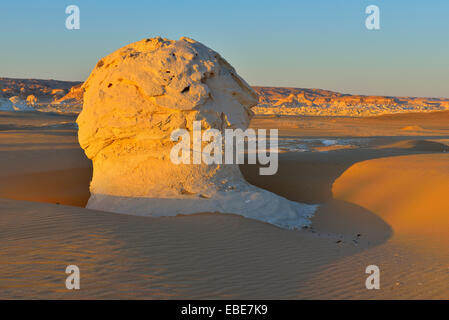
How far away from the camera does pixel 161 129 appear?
30.1 ft

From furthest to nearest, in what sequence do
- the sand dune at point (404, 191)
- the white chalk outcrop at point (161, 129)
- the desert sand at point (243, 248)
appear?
the white chalk outcrop at point (161, 129), the sand dune at point (404, 191), the desert sand at point (243, 248)

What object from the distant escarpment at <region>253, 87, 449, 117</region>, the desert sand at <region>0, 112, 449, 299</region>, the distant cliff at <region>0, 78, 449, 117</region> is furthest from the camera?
the distant escarpment at <region>253, 87, 449, 117</region>

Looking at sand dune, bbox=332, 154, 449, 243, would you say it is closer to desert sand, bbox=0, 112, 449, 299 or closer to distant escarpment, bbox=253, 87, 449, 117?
desert sand, bbox=0, 112, 449, 299

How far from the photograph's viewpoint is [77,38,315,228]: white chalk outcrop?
8.90m

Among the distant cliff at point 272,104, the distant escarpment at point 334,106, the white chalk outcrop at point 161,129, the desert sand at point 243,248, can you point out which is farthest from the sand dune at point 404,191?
the distant escarpment at point 334,106

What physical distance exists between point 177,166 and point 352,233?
4073 mm

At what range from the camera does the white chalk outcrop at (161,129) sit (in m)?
8.90

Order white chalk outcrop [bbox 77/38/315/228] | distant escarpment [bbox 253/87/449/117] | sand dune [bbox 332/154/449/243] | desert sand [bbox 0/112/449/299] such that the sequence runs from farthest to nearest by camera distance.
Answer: distant escarpment [bbox 253/87/449/117] < white chalk outcrop [bbox 77/38/315/228] < sand dune [bbox 332/154/449/243] < desert sand [bbox 0/112/449/299]

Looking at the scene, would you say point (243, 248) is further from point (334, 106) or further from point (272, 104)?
point (272, 104)

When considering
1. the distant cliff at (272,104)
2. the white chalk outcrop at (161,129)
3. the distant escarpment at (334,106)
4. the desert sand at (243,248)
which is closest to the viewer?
the desert sand at (243,248)

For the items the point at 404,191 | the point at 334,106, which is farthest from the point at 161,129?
A: the point at 334,106

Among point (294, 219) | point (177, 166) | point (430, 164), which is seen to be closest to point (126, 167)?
point (177, 166)

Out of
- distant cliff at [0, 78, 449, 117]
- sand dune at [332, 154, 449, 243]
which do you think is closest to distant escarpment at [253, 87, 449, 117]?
distant cliff at [0, 78, 449, 117]

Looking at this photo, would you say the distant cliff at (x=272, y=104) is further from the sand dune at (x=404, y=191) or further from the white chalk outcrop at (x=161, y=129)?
the sand dune at (x=404, y=191)
